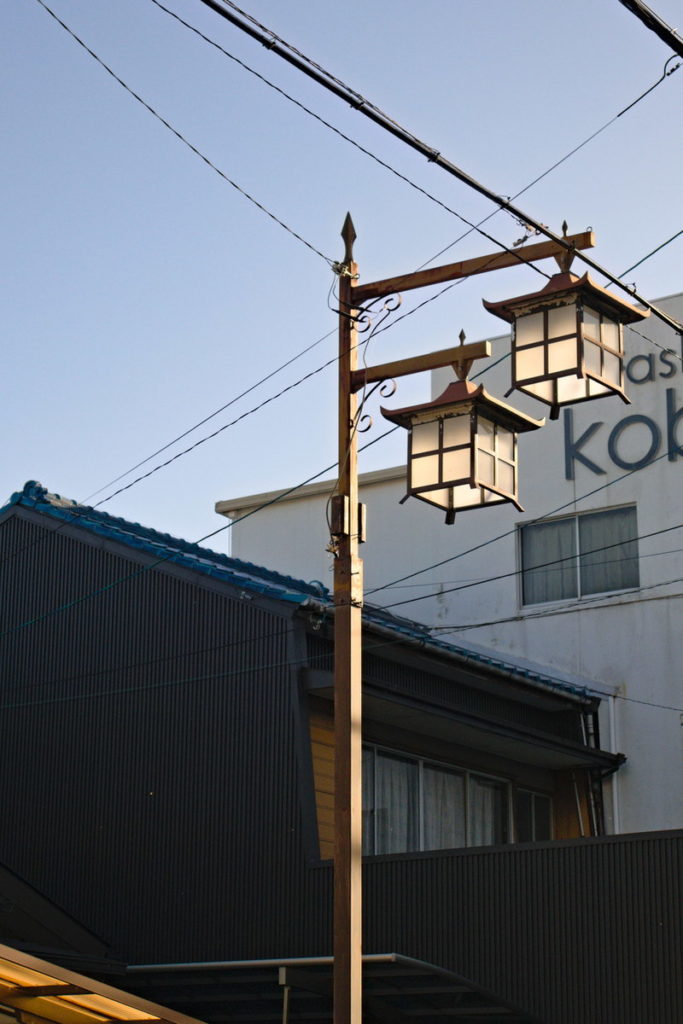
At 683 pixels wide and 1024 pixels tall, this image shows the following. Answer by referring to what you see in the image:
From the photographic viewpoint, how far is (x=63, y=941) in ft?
57.9

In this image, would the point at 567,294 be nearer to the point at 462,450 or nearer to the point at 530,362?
the point at 530,362

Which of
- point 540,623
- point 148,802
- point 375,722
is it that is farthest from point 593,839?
point 540,623

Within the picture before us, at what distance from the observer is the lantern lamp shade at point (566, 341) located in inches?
362

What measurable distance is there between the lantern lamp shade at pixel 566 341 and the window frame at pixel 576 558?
524 inches

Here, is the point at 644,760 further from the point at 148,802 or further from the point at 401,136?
the point at 401,136

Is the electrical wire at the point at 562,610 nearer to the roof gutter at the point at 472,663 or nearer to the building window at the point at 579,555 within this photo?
the building window at the point at 579,555

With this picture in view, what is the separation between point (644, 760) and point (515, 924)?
24.0 feet

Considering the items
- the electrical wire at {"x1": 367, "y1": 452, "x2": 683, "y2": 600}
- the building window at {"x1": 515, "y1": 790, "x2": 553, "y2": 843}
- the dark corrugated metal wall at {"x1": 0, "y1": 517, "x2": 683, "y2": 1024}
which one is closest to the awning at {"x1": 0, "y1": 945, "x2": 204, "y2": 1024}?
the dark corrugated metal wall at {"x1": 0, "y1": 517, "x2": 683, "y2": 1024}

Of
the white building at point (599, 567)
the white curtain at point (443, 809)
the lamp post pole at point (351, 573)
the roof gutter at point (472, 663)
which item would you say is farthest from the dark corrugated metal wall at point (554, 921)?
the white building at point (599, 567)

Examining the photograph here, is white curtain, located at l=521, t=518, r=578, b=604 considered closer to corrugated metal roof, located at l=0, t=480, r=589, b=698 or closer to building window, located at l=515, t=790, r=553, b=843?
corrugated metal roof, located at l=0, t=480, r=589, b=698

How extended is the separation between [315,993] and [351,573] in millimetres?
5705

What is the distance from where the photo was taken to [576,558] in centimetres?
2312

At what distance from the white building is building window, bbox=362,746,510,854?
2.20 metres

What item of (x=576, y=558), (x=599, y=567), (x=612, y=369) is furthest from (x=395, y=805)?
(x=612, y=369)
